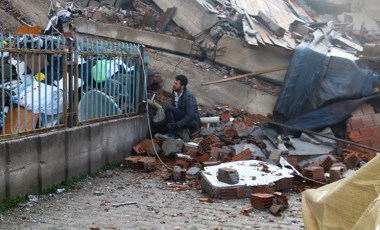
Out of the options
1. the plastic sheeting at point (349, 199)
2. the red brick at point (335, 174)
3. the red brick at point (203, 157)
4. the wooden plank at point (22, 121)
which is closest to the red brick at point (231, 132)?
the red brick at point (203, 157)

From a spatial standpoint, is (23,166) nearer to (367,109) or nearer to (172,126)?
(172,126)

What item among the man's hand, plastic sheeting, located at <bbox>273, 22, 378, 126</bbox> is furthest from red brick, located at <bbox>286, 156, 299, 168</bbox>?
the man's hand

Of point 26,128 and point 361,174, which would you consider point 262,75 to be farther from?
point 361,174

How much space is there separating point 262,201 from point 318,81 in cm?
445

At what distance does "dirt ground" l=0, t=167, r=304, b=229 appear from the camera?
5.71 metres

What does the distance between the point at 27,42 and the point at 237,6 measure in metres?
7.70

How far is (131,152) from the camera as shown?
909 cm

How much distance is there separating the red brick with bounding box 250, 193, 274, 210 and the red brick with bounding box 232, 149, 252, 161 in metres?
1.79

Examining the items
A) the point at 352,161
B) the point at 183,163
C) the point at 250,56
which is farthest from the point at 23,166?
the point at 250,56

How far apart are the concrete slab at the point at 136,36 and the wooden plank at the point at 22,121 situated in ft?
18.6

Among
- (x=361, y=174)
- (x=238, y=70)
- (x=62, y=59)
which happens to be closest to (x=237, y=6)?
(x=238, y=70)

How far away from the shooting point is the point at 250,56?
11.3 m

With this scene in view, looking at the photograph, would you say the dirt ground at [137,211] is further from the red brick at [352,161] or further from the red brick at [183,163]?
the red brick at [352,161]

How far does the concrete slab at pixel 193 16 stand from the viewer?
12.0 m
